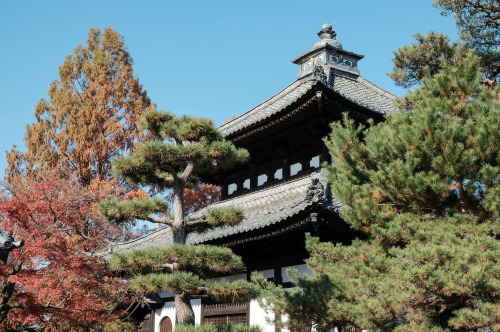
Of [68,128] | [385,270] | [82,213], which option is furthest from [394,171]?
[68,128]

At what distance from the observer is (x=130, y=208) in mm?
9102

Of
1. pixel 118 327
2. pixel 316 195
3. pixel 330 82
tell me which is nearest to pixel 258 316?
pixel 316 195

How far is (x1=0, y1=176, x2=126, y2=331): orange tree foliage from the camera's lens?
12133 millimetres

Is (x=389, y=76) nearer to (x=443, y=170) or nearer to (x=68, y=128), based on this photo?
(x=443, y=170)

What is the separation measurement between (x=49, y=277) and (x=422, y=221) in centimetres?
933

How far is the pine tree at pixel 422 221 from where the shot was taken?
281 inches

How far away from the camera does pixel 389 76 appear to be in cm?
1505

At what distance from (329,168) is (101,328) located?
8.28 meters

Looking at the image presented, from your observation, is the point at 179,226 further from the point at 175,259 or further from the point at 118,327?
the point at 118,327

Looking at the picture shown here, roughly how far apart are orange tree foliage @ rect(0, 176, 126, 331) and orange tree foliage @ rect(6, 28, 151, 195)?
732 cm

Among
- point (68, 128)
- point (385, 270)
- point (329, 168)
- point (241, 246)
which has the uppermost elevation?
point (68, 128)

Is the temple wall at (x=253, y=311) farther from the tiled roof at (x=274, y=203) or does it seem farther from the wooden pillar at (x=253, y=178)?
the wooden pillar at (x=253, y=178)

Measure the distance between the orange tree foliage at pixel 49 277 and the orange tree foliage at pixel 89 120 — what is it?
7325mm

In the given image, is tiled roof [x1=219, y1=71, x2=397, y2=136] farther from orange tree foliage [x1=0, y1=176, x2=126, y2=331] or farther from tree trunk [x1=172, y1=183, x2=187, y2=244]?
tree trunk [x1=172, y1=183, x2=187, y2=244]
